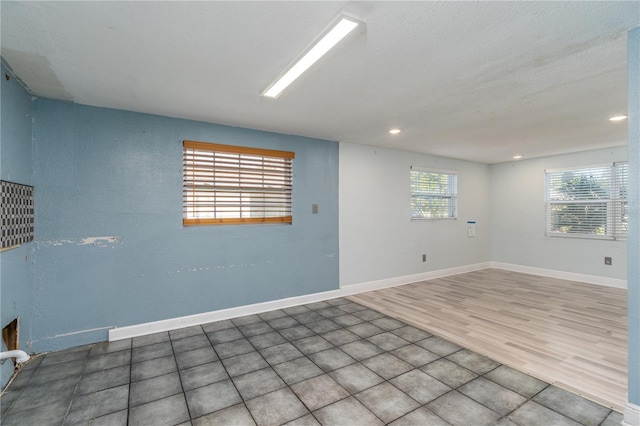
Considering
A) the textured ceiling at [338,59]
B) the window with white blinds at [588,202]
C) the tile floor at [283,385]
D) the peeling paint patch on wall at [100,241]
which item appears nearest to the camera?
the textured ceiling at [338,59]

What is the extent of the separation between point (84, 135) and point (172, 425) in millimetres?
2782

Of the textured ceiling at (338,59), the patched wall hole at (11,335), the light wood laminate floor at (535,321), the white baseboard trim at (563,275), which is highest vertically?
the textured ceiling at (338,59)

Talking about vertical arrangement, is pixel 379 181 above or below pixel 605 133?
below

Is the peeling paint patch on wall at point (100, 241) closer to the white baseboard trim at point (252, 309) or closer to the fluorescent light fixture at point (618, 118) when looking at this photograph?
the white baseboard trim at point (252, 309)

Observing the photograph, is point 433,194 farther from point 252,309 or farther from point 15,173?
point 15,173

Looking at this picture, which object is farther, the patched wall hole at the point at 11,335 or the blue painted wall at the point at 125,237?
the blue painted wall at the point at 125,237

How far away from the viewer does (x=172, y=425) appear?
185 centimetres

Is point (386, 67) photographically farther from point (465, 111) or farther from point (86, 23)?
point (86, 23)

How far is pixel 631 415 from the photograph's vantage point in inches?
69.6

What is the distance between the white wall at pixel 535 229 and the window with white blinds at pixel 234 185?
5.06 metres

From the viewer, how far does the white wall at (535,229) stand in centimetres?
516

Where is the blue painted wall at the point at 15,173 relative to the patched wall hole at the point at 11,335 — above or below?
above

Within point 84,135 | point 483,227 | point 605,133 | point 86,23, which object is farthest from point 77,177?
point 483,227

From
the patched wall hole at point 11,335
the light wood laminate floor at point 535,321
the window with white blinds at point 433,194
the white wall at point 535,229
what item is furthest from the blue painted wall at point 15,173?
the white wall at point 535,229
